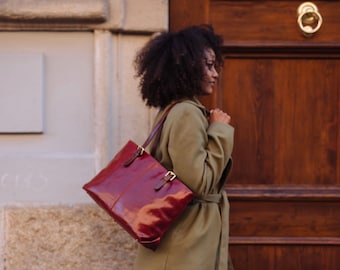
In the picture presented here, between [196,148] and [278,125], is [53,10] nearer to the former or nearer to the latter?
[196,148]

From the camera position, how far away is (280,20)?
379cm

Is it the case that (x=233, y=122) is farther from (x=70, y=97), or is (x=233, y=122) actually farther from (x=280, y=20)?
(x=70, y=97)

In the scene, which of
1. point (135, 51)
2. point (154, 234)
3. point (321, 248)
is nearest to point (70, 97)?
point (135, 51)

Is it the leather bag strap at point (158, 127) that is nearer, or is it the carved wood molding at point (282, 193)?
the leather bag strap at point (158, 127)

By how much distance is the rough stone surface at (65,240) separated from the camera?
370 cm

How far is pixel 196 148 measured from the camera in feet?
9.52

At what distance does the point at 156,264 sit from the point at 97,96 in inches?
41.0

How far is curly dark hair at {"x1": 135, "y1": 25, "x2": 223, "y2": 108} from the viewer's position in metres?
3.02

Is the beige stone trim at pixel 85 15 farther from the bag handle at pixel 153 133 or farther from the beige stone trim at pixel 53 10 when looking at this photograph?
the bag handle at pixel 153 133

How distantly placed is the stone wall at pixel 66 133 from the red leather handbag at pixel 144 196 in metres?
0.70

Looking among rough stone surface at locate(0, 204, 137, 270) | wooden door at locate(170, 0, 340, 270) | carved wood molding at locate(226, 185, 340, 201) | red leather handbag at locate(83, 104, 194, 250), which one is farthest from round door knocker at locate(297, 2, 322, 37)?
rough stone surface at locate(0, 204, 137, 270)

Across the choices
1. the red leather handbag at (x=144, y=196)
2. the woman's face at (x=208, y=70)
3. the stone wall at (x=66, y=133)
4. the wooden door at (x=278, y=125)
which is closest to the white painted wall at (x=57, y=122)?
the stone wall at (x=66, y=133)

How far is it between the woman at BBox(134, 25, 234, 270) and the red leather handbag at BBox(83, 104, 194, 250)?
0.23ft

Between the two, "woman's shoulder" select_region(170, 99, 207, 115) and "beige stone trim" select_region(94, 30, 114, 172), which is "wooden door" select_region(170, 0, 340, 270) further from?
"woman's shoulder" select_region(170, 99, 207, 115)
